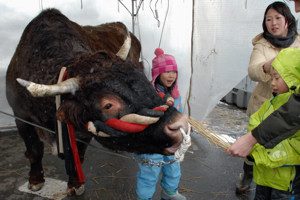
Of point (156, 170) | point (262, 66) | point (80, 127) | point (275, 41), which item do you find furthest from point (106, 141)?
point (275, 41)

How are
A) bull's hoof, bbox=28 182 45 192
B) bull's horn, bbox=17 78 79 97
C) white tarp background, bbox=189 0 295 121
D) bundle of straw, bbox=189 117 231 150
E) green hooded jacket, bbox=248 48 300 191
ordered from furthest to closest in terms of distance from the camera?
bundle of straw, bbox=189 117 231 150
white tarp background, bbox=189 0 295 121
bull's hoof, bbox=28 182 45 192
green hooded jacket, bbox=248 48 300 191
bull's horn, bbox=17 78 79 97

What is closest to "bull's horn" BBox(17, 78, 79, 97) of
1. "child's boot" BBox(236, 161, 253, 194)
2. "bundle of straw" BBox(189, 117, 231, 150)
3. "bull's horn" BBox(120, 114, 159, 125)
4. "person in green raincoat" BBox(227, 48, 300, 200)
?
"bull's horn" BBox(120, 114, 159, 125)

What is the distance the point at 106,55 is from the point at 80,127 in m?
0.68

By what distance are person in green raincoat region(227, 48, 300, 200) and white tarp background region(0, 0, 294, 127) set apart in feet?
7.34

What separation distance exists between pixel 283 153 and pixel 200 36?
A: 270cm

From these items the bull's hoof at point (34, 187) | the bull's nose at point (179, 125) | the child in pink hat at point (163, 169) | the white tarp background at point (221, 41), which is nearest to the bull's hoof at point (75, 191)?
the bull's hoof at point (34, 187)

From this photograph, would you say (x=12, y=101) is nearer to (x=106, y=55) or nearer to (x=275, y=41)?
(x=106, y=55)

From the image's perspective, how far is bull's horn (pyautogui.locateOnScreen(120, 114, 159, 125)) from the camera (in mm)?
1774

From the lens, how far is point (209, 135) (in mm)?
4758

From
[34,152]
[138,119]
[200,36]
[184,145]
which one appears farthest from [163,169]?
[200,36]

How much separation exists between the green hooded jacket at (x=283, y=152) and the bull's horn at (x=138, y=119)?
1001 mm

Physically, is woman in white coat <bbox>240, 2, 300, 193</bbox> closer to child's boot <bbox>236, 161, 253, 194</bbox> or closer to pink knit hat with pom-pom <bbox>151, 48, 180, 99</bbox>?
child's boot <bbox>236, 161, 253, 194</bbox>

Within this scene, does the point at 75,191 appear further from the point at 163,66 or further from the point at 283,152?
the point at 283,152

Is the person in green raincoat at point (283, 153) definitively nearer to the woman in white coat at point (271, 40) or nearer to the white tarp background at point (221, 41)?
the woman in white coat at point (271, 40)
